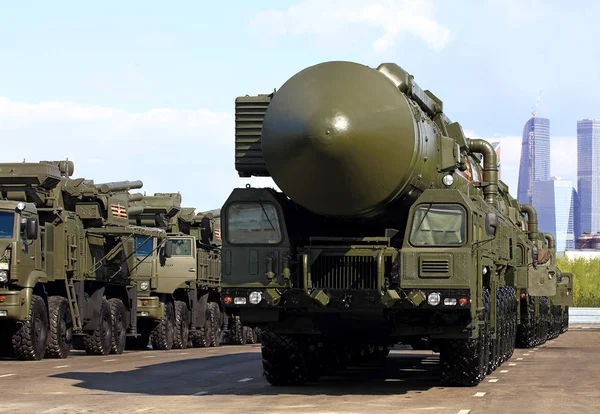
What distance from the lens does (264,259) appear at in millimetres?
16781

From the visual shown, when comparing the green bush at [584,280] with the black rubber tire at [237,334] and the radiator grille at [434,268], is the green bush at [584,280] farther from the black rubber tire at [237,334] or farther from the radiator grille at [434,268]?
the radiator grille at [434,268]

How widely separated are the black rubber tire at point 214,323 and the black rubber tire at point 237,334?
1.53 metres

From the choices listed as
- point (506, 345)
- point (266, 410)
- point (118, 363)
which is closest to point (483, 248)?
point (266, 410)

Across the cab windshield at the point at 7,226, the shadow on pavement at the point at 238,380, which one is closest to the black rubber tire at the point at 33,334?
the cab windshield at the point at 7,226

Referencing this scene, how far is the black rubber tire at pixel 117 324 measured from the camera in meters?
28.9

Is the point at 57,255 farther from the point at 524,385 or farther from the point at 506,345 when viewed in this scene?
the point at 524,385

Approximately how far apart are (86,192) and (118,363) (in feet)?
15.3

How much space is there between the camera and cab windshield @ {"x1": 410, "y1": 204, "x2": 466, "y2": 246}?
16.5 meters

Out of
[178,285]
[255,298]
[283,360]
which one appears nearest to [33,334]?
[283,360]

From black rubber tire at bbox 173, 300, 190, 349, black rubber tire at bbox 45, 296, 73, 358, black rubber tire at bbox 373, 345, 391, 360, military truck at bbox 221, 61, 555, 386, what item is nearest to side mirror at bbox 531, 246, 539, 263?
black rubber tire at bbox 373, 345, 391, 360

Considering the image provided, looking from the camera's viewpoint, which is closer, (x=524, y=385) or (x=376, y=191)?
(x=376, y=191)

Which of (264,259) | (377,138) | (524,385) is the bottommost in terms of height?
(524,385)

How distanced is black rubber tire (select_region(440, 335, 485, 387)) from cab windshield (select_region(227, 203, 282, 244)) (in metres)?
2.81

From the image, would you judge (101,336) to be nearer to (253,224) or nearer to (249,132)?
(249,132)
